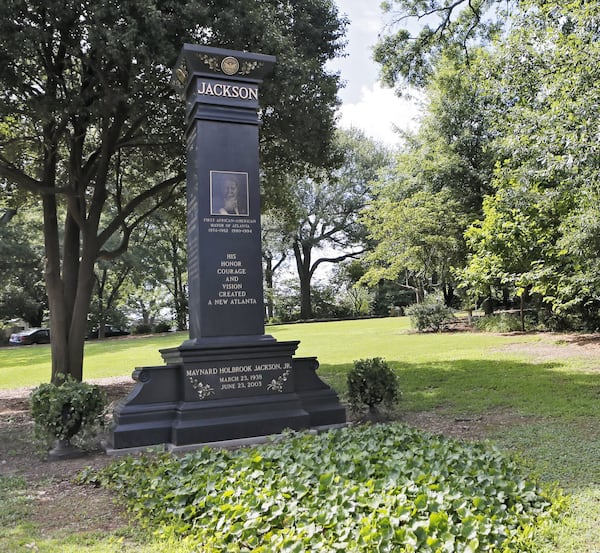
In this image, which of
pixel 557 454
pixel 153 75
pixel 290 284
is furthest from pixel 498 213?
pixel 290 284

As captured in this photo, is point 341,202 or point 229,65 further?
point 341,202

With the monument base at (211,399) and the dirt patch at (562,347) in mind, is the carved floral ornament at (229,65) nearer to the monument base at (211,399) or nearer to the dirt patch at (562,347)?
the monument base at (211,399)

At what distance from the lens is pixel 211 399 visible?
6602mm

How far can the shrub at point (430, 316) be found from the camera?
2300cm

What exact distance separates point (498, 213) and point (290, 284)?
100ft

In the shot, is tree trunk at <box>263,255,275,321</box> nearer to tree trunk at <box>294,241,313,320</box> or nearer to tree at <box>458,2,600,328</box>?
tree trunk at <box>294,241,313,320</box>

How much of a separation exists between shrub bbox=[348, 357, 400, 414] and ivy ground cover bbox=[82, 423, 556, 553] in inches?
97.1

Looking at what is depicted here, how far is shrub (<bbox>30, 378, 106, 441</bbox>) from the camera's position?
248 inches

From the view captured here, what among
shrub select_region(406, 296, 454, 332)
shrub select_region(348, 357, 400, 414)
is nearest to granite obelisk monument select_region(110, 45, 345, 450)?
shrub select_region(348, 357, 400, 414)

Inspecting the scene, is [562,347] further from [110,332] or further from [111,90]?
[110,332]

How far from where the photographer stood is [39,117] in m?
9.96

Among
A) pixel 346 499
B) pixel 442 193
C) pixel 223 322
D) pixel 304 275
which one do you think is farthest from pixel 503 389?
pixel 304 275

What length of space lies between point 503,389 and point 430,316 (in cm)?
1359

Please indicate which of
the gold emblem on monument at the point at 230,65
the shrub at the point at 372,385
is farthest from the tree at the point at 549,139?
the gold emblem on monument at the point at 230,65
